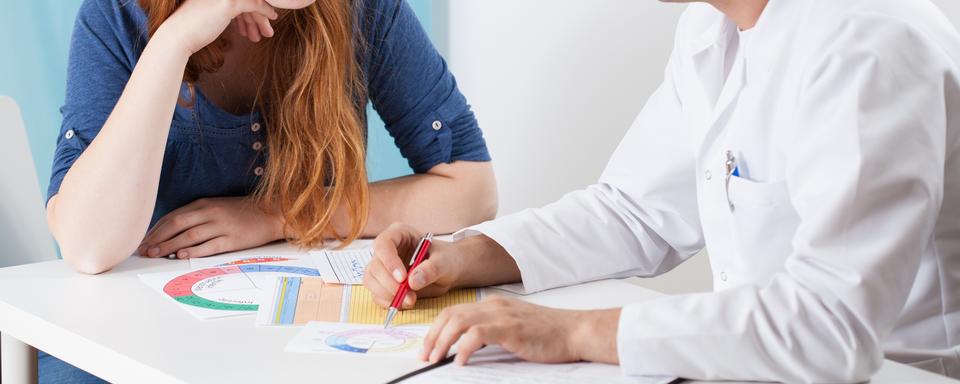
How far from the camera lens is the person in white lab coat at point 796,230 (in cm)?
79

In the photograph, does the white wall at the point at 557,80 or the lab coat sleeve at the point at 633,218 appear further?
the white wall at the point at 557,80

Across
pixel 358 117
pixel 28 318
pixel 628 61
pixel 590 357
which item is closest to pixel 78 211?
pixel 28 318

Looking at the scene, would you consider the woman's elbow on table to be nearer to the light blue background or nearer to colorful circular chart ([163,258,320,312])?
colorful circular chart ([163,258,320,312])

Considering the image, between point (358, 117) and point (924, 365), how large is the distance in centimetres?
87

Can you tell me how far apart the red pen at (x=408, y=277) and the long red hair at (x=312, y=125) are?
0.95 feet

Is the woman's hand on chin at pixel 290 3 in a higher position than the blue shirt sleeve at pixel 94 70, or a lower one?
higher

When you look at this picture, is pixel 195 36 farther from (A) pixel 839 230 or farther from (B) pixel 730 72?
(A) pixel 839 230

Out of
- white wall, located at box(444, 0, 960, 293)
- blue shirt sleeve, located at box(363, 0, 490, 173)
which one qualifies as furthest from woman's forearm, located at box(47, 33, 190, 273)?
white wall, located at box(444, 0, 960, 293)

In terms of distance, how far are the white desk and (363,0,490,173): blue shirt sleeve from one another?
1.50 ft

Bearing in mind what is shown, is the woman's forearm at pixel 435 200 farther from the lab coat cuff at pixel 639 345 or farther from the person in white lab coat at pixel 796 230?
the lab coat cuff at pixel 639 345

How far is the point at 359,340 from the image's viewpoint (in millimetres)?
940

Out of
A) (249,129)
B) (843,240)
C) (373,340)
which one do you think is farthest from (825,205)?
(249,129)

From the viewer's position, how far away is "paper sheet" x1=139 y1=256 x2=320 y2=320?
1.05 m

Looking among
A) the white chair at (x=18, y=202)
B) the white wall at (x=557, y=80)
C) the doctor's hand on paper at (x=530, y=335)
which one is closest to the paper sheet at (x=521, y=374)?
the doctor's hand on paper at (x=530, y=335)
